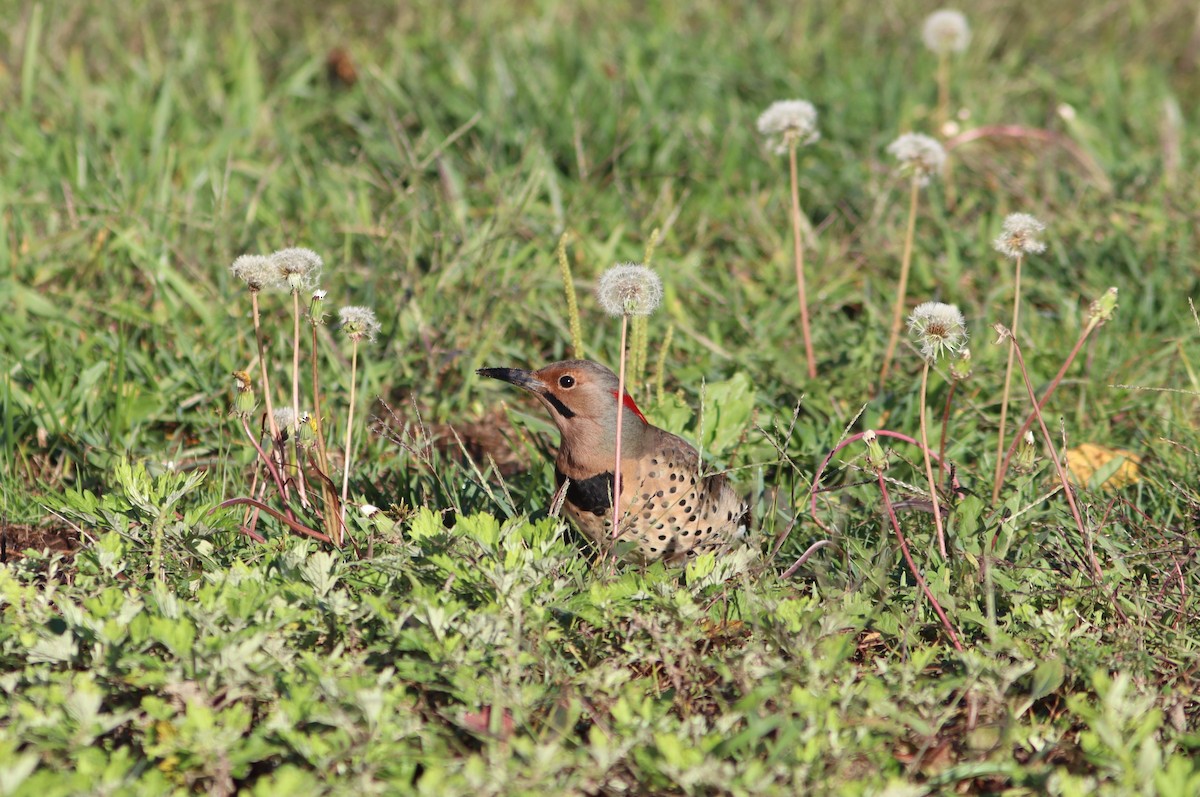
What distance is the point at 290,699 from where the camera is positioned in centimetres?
286

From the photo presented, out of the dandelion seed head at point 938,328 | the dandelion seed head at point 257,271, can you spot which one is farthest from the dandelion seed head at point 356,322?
the dandelion seed head at point 938,328

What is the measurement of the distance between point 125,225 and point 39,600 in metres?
2.81

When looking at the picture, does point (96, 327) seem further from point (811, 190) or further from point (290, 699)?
point (811, 190)

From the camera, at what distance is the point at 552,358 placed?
5.32 metres

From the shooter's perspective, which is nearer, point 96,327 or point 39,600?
point 39,600

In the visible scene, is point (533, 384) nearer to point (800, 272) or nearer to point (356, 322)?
point (356, 322)

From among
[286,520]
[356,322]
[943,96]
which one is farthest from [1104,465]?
[943,96]

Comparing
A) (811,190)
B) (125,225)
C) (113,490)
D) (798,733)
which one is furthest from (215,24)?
(798,733)

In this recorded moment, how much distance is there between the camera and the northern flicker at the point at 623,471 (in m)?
3.68

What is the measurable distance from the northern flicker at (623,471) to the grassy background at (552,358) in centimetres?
20

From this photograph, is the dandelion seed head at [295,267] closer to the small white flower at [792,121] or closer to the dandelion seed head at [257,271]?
the dandelion seed head at [257,271]

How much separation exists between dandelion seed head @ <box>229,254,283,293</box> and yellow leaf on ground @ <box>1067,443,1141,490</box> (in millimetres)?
2558

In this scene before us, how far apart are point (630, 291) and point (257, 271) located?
100cm

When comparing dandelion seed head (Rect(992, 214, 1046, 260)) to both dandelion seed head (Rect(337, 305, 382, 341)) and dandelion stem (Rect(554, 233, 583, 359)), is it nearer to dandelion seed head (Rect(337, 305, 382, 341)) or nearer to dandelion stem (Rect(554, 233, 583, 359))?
dandelion stem (Rect(554, 233, 583, 359))
